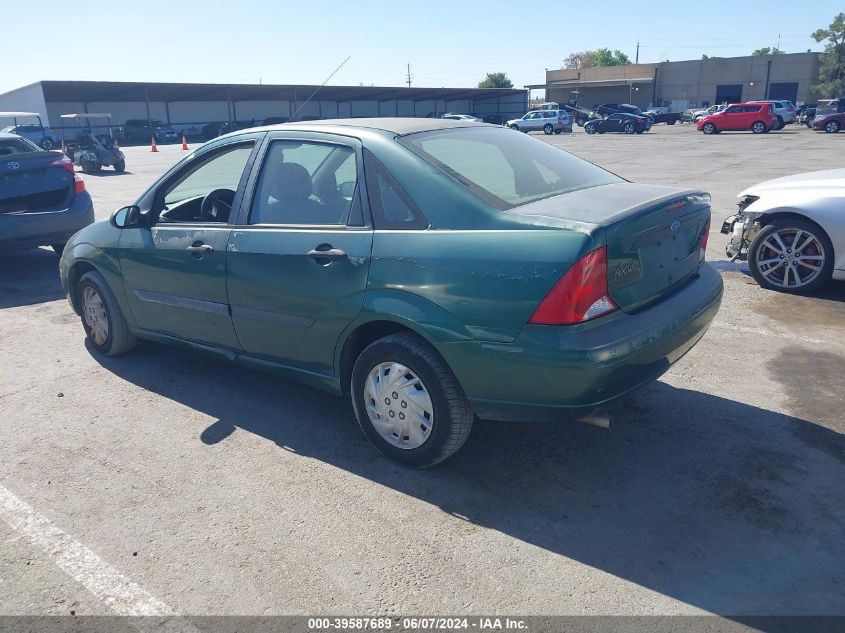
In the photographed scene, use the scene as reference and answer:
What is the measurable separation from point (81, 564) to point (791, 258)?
20.2 feet

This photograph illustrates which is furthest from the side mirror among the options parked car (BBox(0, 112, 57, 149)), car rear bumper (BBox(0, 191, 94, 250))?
parked car (BBox(0, 112, 57, 149))

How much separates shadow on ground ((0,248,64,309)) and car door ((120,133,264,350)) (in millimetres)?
3165

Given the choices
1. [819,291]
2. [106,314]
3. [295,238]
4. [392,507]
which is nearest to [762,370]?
[819,291]

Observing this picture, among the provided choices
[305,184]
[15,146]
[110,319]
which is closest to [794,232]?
[305,184]

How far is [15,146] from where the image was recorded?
9039 mm

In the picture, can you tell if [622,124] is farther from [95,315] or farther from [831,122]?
[95,315]

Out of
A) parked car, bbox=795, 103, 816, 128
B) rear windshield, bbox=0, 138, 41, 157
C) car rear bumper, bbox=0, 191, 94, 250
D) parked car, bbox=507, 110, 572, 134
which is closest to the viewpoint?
car rear bumper, bbox=0, 191, 94, 250

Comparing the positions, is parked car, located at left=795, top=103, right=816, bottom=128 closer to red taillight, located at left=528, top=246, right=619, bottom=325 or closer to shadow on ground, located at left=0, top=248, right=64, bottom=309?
shadow on ground, located at left=0, top=248, right=64, bottom=309

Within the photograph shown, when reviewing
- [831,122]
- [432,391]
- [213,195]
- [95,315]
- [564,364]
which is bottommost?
[831,122]

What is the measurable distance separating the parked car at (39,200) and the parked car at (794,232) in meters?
7.46

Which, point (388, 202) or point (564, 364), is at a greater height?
point (388, 202)

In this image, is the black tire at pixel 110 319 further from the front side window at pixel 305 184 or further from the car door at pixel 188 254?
the front side window at pixel 305 184

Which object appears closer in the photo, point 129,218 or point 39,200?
point 129,218

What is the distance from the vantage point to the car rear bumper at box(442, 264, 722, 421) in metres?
3.01
